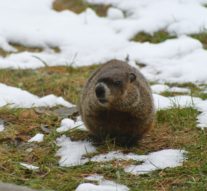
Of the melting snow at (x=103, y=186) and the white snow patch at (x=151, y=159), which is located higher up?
the white snow patch at (x=151, y=159)

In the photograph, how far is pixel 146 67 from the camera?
8102mm

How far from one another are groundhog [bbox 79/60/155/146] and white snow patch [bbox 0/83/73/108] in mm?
1263

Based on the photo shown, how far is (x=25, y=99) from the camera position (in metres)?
6.21

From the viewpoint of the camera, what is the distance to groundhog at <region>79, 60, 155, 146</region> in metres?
4.51

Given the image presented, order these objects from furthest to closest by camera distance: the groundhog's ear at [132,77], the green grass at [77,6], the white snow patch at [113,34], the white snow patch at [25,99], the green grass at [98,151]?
the green grass at [77,6] → the white snow patch at [113,34] → the white snow patch at [25,99] → the groundhog's ear at [132,77] → the green grass at [98,151]

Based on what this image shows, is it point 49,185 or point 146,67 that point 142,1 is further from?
point 49,185

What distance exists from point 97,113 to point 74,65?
12.0 feet

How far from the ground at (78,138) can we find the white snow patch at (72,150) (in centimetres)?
5

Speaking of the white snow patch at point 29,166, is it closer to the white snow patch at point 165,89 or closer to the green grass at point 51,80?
the green grass at point 51,80

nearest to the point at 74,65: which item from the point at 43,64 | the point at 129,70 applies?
the point at 43,64

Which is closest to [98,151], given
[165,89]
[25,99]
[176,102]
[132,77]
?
[132,77]

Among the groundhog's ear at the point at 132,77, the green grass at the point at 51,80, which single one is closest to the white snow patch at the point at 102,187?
the groundhog's ear at the point at 132,77

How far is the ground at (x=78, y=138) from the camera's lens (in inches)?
163

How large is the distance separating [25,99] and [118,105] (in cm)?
190
